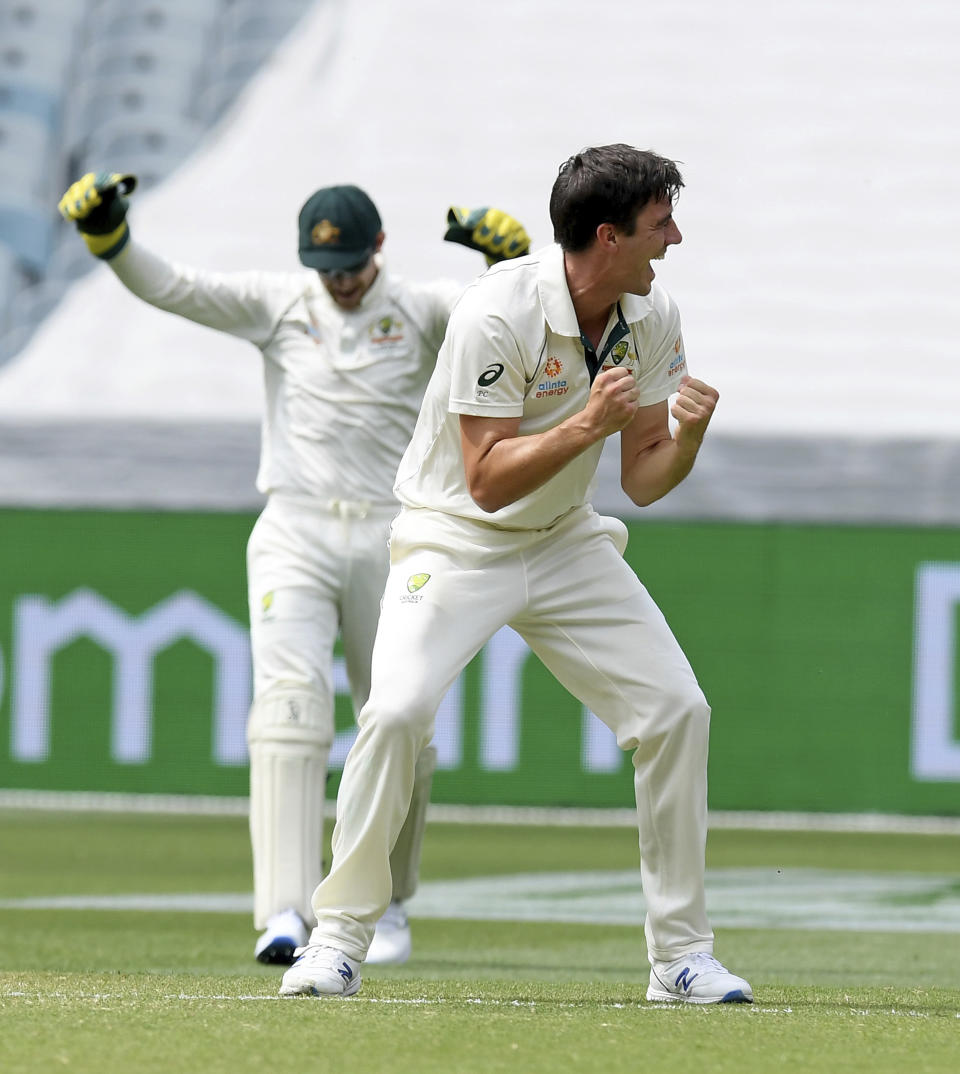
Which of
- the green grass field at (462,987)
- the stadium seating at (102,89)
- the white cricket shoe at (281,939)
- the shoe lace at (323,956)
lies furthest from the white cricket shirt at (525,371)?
the stadium seating at (102,89)

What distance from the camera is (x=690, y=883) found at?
4.29 metres

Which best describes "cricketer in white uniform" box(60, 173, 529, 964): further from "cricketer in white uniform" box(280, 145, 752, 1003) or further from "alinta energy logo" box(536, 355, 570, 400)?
"alinta energy logo" box(536, 355, 570, 400)

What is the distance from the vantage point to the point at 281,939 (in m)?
5.23

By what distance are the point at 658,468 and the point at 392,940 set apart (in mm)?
1893

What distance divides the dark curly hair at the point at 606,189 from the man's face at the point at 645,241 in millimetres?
14

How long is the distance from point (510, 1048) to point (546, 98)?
11844 millimetres

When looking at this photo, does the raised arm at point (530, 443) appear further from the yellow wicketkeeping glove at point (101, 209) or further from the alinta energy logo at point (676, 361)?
the yellow wicketkeeping glove at point (101, 209)

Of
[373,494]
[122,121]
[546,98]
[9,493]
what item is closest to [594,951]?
[373,494]

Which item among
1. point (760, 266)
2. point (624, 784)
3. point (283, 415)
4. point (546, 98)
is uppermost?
point (546, 98)

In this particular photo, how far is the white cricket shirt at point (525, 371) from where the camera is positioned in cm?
406

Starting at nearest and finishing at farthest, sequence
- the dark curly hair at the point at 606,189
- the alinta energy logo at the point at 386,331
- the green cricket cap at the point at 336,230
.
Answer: the dark curly hair at the point at 606,189, the green cricket cap at the point at 336,230, the alinta energy logo at the point at 386,331

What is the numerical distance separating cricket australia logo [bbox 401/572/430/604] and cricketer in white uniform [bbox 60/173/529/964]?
1.34m

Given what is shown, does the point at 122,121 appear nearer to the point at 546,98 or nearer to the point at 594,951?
the point at 546,98

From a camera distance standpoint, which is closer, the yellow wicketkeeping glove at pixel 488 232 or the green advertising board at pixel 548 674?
the yellow wicketkeeping glove at pixel 488 232
